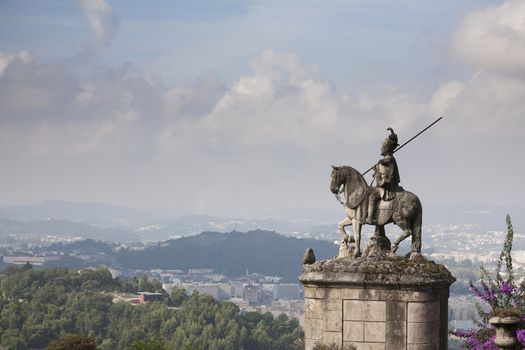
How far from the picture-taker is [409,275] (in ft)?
55.7

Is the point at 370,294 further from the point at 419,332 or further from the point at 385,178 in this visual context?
the point at 385,178


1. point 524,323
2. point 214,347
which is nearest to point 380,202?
point 524,323

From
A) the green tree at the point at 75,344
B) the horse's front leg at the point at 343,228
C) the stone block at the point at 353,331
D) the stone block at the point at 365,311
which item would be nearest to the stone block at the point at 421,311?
the stone block at the point at 365,311

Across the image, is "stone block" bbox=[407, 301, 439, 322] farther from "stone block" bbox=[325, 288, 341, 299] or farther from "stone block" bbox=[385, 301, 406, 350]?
"stone block" bbox=[325, 288, 341, 299]

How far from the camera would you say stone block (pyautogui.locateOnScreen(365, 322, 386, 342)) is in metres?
16.8

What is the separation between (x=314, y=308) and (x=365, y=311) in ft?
2.13

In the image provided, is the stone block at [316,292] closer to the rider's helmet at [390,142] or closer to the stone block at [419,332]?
the stone block at [419,332]

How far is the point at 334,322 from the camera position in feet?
55.9

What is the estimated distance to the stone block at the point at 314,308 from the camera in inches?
674

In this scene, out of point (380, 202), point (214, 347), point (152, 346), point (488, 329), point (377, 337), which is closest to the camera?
point (377, 337)

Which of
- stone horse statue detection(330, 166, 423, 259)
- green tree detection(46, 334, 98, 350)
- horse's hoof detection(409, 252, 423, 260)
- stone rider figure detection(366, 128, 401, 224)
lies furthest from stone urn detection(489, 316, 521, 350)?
green tree detection(46, 334, 98, 350)

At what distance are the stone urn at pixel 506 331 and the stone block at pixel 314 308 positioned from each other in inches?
86.7

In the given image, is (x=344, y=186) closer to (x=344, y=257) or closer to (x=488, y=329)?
(x=344, y=257)

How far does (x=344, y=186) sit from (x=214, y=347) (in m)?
180
